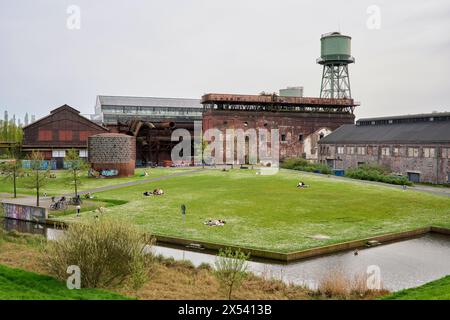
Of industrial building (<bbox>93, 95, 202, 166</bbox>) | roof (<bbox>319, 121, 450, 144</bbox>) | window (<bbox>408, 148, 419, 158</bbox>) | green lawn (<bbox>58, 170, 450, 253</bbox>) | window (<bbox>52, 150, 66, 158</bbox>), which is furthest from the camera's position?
industrial building (<bbox>93, 95, 202, 166</bbox>)

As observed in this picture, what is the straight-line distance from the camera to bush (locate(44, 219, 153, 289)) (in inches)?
674

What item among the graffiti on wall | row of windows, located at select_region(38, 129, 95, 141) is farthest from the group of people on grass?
row of windows, located at select_region(38, 129, 95, 141)

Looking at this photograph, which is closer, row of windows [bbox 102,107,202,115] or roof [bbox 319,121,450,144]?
roof [bbox 319,121,450,144]

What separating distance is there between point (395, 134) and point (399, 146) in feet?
10.7

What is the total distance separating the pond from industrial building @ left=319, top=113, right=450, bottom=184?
2541 centimetres

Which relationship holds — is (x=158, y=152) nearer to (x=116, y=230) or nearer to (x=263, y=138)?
(x=263, y=138)

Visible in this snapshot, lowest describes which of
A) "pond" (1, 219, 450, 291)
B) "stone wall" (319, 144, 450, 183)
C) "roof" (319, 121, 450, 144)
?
"pond" (1, 219, 450, 291)

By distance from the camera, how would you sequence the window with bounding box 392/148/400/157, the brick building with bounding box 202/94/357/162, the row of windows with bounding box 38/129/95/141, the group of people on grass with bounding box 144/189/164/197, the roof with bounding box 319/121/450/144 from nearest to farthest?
1. the group of people on grass with bounding box 144/189/164/197
2. the roof with bounding box 319/121/450/144
3. the window with bounding box 392/148/400/157
4. the row of windows with bounding box 38/129/95/141
5. the brick building with bounding box 202/94/357/162

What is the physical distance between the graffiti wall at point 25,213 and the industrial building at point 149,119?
123ft

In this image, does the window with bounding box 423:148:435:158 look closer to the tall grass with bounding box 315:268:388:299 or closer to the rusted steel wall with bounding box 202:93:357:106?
the rusted steel wall with bounding box 202:93:357:106

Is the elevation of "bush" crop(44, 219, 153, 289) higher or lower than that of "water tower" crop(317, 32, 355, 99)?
lower

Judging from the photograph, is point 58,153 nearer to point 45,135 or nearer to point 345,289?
point 45,135

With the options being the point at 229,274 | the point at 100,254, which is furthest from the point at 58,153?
the point at 229,274
